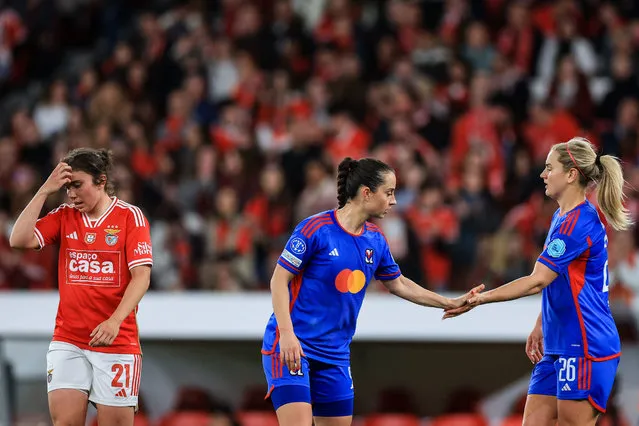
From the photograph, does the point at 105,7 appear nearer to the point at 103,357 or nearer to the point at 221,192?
the point at 221,192

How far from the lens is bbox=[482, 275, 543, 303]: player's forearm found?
6637 mm

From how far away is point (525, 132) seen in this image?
13867mm

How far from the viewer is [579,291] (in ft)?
21.8

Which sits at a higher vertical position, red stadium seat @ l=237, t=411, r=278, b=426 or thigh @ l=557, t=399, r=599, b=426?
thigh @ l=557, t=399, r=599, b=426

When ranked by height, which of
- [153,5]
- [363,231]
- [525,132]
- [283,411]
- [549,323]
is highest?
[153,5]

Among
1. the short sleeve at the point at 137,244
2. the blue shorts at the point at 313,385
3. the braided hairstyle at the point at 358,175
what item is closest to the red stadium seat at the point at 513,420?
the blue shorts at the point at 313,385

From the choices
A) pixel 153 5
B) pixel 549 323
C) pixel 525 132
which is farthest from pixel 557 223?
pixel 153 5

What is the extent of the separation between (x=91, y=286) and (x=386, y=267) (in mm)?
1825

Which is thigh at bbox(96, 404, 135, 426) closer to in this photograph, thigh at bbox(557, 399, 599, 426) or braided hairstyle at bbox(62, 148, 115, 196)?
braided hairstyle at bbox(62, 148, 115, 196)

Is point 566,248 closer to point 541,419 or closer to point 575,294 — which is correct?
point 575,294

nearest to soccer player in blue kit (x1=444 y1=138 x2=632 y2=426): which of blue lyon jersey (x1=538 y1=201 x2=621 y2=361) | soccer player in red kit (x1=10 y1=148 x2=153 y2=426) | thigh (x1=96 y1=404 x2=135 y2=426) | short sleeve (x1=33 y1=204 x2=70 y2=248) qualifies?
blue lyon jersey (x1=538 y1=201 x2=621 y2=361)

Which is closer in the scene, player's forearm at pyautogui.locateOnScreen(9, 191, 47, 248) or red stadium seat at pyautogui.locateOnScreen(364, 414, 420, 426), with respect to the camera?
player's forearm at pyautogui.locateOnScreen(9, 191, 47, 248)

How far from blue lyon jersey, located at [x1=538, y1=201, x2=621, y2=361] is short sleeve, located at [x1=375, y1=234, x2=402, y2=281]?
3.13 feet

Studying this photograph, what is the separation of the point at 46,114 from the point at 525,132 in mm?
6353
